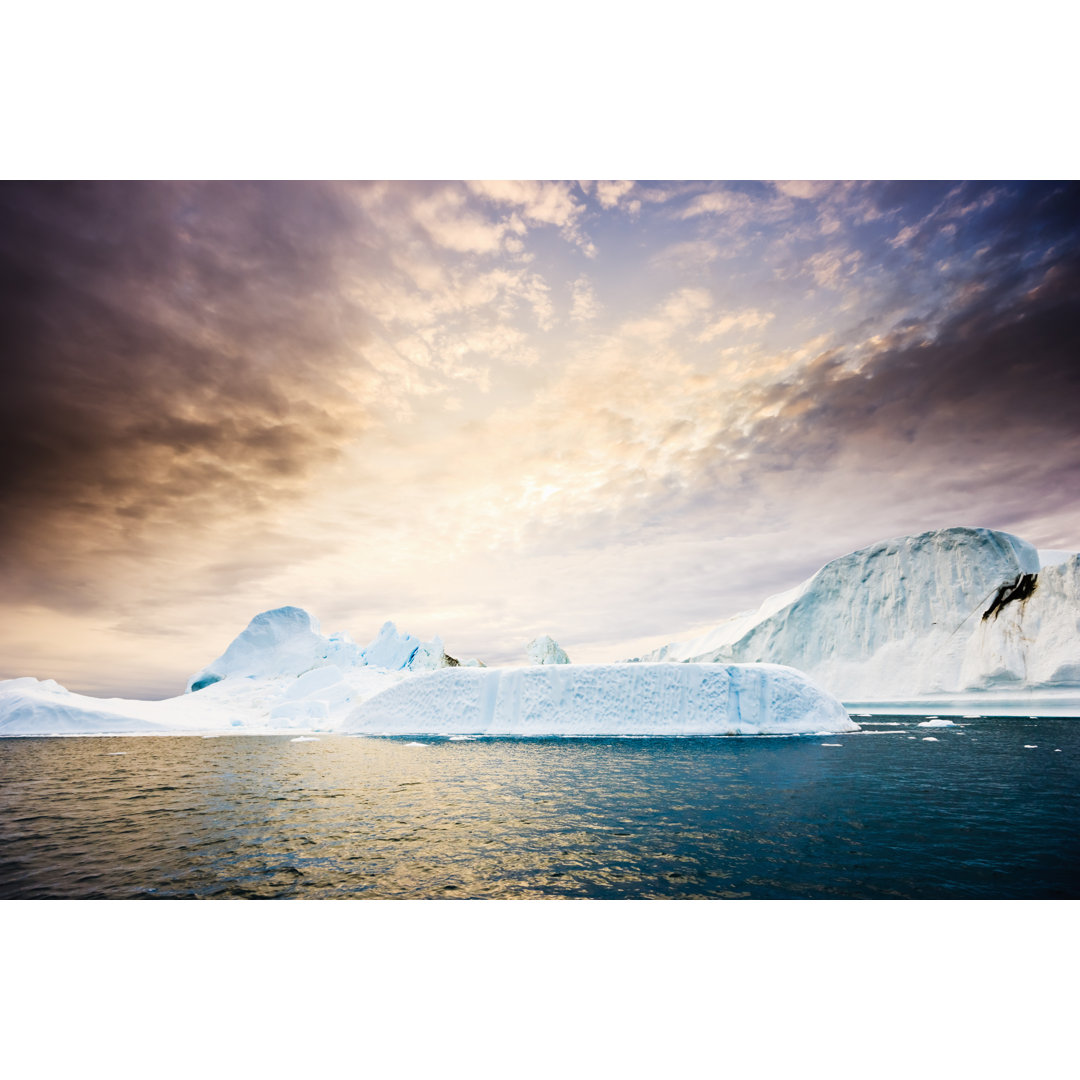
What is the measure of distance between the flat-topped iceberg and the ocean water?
9068 millimetres

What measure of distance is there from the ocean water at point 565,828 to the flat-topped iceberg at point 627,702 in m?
9.07

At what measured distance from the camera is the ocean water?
729cm

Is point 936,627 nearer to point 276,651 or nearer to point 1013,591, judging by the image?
point 1013,591

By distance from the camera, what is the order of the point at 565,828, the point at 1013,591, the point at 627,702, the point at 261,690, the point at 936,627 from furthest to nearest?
1. the point at 261,690
2. the point at 936,627
3. the point at 1013,591
4. the point at 627,702
5. the point at 565,828

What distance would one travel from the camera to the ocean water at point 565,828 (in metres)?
7.29

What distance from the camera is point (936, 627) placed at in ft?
183

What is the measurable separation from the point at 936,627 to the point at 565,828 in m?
61.1

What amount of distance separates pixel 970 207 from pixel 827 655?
193 ft

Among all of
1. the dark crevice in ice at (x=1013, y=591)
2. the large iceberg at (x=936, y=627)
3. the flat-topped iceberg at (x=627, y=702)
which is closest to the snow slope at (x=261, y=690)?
the flat-topped iceberg at (x=627, y=702)

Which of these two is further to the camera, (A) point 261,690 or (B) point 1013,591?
(A) point 261,690

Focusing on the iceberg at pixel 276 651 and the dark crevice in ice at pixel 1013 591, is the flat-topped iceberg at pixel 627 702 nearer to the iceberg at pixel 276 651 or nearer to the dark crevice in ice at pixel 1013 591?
the dark crevice in ice at pixel 1013 591

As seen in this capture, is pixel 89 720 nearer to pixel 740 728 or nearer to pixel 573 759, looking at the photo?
pixel 573 759

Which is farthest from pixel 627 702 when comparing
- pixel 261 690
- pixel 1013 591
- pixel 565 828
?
pixel 261 690

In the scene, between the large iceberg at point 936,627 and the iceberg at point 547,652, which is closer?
the large iceberg at point 936,627
